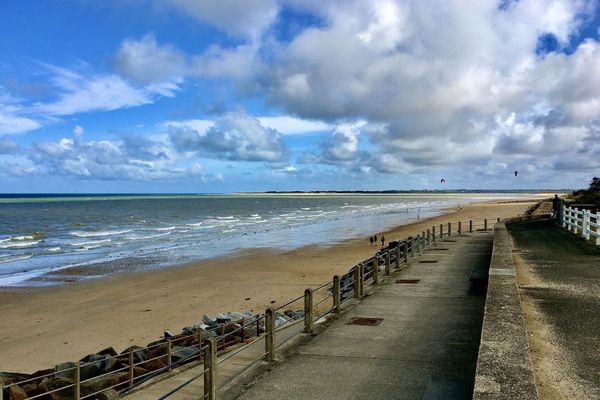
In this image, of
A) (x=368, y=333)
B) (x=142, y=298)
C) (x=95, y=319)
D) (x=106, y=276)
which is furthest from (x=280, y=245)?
(x=368, y=333)

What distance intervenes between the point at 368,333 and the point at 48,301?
52.0 feet

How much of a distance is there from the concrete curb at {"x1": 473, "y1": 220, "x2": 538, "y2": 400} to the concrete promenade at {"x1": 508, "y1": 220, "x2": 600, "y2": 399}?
408 millimetres

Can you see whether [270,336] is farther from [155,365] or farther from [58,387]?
[58,387]

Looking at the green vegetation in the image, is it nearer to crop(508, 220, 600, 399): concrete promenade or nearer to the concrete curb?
crop(508, 220, 600, 399): concrete promenade

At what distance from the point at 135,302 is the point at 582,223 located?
1766 cm

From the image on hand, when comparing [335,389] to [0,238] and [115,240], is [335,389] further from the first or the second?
[0,238]

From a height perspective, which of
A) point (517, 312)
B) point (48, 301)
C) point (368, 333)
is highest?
point (517, 312)

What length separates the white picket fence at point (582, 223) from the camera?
1702 centimetres

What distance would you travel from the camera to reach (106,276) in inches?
999

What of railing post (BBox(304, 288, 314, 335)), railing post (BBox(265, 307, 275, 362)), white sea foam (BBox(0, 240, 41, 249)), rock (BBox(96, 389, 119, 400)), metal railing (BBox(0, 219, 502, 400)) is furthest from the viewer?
white sea foam (BBox(0, 240, 41, 249))

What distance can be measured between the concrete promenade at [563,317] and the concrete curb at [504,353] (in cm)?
41

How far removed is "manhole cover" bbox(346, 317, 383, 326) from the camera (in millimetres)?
9569

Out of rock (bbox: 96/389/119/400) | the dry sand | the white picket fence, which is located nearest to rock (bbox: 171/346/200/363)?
the dry sand

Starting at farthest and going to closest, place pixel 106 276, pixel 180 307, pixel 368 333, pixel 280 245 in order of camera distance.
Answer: pixel 280 245 < pixel 106 276 < pixel 180 307 < pixel 368 333
